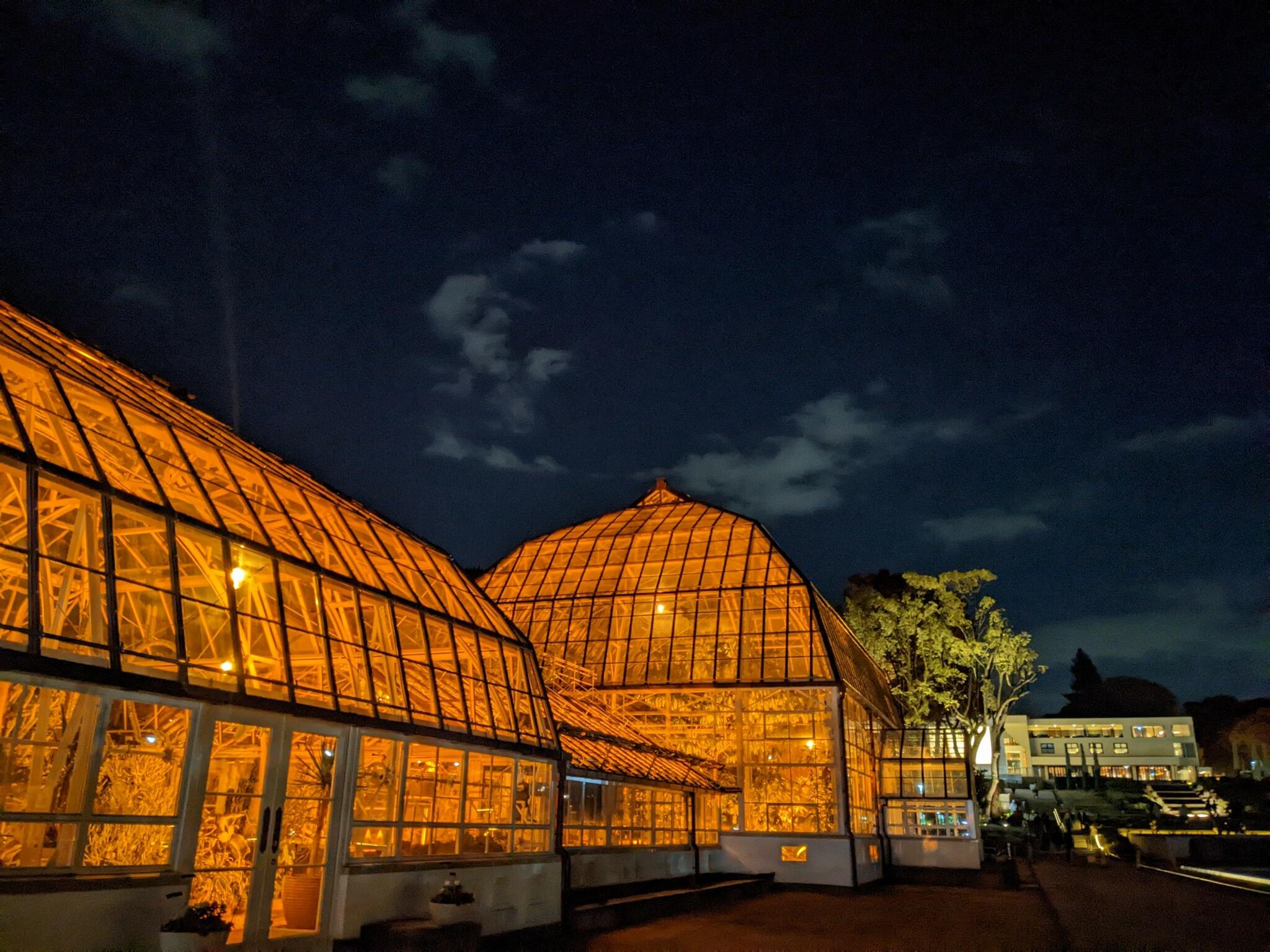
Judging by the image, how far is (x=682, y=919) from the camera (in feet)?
70.9

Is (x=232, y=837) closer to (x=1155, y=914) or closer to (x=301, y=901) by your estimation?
(x=301, y=901)

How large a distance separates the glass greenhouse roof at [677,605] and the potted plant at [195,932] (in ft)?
72.2

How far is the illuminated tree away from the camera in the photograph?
147ft

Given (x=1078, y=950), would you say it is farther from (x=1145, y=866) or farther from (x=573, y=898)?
(x=1145, y=866)

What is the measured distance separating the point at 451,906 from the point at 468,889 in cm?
163

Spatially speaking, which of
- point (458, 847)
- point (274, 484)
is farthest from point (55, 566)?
point (458, 847)

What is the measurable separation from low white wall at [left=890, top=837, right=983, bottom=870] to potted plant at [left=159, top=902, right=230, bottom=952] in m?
29.8

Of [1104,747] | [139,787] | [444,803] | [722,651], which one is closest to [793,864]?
[722,651]

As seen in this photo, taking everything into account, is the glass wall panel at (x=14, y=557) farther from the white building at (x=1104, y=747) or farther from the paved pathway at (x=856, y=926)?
the white building at (x=1104, y=747)

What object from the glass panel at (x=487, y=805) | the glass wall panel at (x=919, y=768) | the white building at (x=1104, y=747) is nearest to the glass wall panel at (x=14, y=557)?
the glass panel at (x=487, y=805)

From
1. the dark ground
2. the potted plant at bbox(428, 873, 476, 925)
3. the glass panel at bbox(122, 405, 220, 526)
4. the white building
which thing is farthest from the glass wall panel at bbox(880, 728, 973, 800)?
the white building

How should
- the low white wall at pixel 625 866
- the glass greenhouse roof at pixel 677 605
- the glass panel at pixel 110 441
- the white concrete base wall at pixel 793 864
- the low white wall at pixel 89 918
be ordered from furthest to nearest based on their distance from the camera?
the glass greenhouse roof at pixel 677 605
the white concrete base wall at pixel 793 864
the low white wall at pixel 625 866
the glass panel at pixel 110 441
the low white wall at pixel 89 918

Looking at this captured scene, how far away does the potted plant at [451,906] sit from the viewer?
14.2m

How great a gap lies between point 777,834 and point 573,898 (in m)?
10.5
